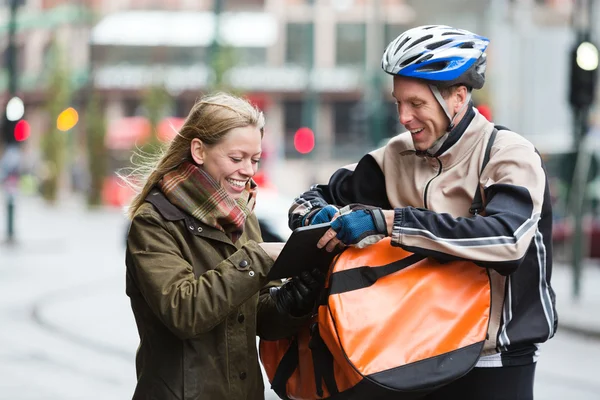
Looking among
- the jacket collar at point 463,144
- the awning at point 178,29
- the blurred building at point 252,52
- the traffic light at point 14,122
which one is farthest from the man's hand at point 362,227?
the awning at point 178,29

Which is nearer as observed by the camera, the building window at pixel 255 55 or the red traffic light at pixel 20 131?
the red traffic light at pixel 20 131

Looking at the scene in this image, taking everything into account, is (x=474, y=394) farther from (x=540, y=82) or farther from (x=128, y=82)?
(x=128, y=82)

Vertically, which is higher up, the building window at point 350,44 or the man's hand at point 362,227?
the man's hand at point 362,227

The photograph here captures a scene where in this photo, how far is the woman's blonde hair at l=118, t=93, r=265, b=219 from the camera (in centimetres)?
303

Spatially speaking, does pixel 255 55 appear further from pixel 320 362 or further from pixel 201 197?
pixel 320 362

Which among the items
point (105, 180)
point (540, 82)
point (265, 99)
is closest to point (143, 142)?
point (105, 180)

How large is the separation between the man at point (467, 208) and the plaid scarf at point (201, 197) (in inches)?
9.1

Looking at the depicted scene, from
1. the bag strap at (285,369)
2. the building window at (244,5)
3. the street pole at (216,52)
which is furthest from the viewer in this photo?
the building window at (244,5)

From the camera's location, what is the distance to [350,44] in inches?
2350

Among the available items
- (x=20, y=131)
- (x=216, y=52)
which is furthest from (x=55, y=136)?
(x=20, y=131)

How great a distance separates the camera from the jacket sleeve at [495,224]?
2602mm

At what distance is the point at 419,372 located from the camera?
8.47ft

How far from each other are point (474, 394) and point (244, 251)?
721 millimetres

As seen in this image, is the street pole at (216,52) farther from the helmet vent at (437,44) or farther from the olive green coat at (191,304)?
the helmet vent at (437,44)
